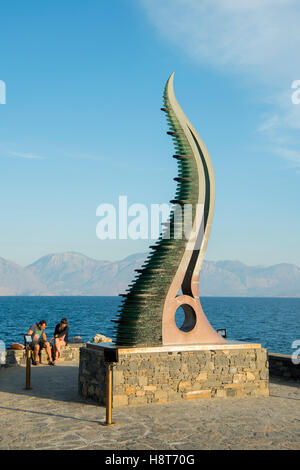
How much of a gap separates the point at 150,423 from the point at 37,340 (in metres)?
7.83

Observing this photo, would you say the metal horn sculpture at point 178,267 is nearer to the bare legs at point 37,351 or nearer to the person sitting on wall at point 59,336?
the person sitting on wall at point 59,336

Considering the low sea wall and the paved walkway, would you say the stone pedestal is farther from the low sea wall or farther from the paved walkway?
the low sea wall

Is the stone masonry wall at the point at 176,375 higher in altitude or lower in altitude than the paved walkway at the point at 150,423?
higher

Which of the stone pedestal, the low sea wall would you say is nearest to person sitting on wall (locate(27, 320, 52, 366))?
the low sea wall

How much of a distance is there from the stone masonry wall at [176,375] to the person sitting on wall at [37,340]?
4.36 m

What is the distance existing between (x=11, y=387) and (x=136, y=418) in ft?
15.1

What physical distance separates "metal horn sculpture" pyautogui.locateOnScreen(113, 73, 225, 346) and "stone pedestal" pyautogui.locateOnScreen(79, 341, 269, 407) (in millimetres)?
418

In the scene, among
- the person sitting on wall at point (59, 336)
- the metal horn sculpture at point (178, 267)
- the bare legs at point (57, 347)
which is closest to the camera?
the metal horn sculpture at point (178, 267)

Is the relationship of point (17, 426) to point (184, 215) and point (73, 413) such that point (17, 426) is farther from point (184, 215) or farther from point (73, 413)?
point (184, 215)

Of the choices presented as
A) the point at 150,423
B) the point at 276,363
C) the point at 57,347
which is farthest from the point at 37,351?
the point at 150,423

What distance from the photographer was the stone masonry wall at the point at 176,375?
10.6 m

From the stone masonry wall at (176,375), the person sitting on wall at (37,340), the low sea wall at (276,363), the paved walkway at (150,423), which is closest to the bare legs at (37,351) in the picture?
the person sitting on wall at (37,340)

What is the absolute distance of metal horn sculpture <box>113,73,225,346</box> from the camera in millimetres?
11391
